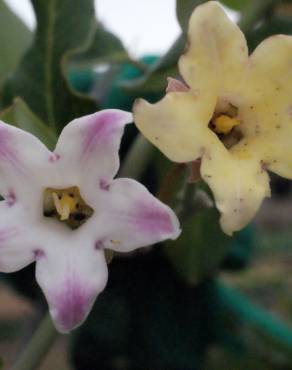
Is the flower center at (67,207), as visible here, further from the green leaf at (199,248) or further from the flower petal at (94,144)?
the green leaf at (199,248)

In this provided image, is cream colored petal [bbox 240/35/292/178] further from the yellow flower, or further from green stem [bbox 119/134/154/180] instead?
green stem [bbox 119/134/154/180]

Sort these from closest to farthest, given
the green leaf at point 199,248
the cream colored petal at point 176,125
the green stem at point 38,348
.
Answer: the cream colored petal at point 176,125 < the green stem at point 38,348 < the green leaf at point 199,248

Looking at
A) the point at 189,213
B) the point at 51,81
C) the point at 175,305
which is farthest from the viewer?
the point at 175,305

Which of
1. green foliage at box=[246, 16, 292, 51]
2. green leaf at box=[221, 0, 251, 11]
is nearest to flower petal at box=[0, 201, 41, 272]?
green foliage at box=[246, 16, 292, 51]

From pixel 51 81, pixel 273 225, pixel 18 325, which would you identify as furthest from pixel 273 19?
pixel 273 225

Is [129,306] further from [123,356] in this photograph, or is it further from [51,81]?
[51,81]

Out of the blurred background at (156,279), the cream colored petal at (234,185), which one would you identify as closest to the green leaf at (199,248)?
the blurred background at (156,279)
